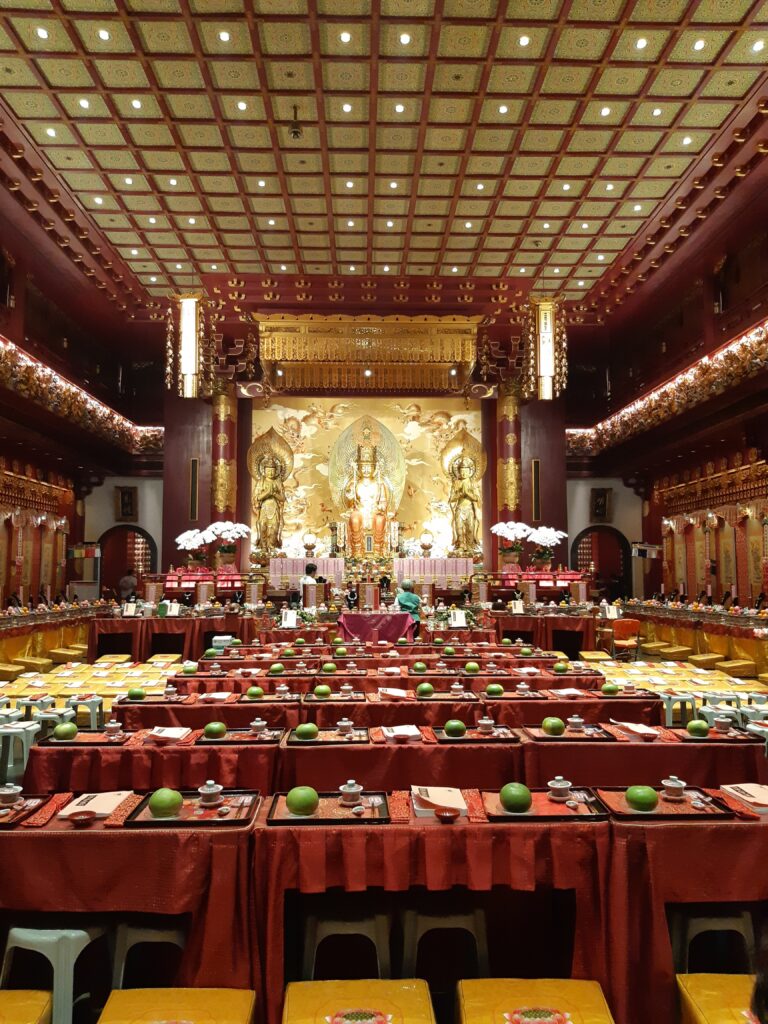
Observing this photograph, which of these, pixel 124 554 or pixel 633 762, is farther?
pixel 124 554

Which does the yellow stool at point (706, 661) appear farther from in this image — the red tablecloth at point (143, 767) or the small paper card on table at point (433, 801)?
the small paper card on table at point (433, 801)

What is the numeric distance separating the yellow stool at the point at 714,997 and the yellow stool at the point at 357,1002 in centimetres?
70

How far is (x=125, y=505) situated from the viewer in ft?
58.9

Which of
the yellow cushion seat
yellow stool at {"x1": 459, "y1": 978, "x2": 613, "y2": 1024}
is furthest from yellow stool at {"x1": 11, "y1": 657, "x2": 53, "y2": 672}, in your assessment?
yellow stool at {"x1": 459, "y1": 978, "x2": 613, "y2": 1024}

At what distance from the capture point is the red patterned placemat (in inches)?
89.5

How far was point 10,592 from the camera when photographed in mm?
13812

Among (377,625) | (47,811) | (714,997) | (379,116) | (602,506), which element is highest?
(379,116)

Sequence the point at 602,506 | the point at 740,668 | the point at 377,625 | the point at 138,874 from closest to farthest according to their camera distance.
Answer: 1. the point at 138,874
2. the point at 740,668
3. the point at 377,625
4. the point at 602,506

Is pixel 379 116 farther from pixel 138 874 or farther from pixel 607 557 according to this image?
pixel 607 557

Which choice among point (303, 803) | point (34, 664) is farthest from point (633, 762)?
point (34, 664)

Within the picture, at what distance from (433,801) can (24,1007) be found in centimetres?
123

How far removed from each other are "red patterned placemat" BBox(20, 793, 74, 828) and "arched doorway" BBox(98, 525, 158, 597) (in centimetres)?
1595

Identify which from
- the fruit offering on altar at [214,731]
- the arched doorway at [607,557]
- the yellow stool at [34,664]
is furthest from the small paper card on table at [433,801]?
the arched doorway at [607,557]

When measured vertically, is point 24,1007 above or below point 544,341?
below
